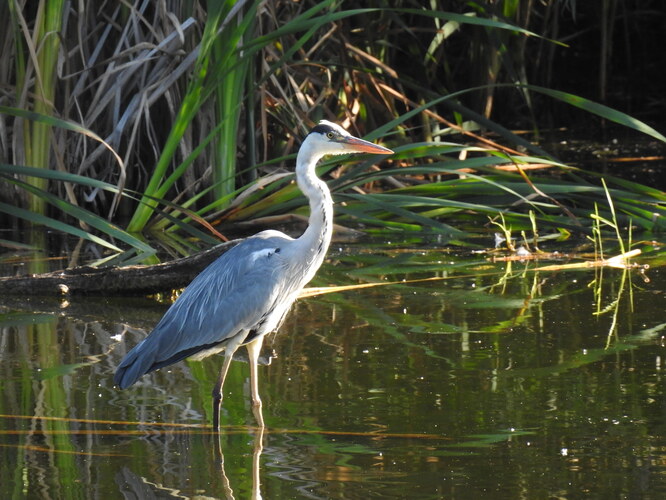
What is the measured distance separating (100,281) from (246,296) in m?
1.59

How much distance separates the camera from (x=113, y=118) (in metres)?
6.85

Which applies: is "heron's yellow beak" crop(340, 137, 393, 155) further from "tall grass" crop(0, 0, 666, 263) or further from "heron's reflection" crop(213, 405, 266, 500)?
"tall grass" crop(0, 0, 666, 263)

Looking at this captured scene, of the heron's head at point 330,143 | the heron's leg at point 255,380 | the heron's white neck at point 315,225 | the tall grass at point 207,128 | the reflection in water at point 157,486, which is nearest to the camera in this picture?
the reflection in water at point 157,486

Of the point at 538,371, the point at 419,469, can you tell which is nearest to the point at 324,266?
the point at 538,371

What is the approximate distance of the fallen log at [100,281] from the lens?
524 centimetres

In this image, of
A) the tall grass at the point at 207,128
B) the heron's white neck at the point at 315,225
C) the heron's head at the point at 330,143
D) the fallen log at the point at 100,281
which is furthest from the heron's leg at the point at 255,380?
the tall grass at the point at 207,128

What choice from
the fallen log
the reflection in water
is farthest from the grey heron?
the fallen log

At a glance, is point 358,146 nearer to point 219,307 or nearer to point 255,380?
point 219,307

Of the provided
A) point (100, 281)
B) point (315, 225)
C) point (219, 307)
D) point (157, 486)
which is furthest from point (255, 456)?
point (100, 281)

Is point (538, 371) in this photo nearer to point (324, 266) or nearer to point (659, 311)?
point (659, 311)

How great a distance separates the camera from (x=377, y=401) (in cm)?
388

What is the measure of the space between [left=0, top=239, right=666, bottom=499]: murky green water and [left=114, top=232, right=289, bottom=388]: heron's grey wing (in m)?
0.19

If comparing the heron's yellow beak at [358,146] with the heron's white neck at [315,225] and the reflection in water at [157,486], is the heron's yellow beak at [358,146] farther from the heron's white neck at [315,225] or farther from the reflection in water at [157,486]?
the reflection in water at [157,486]

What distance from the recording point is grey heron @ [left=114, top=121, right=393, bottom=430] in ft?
12.8
